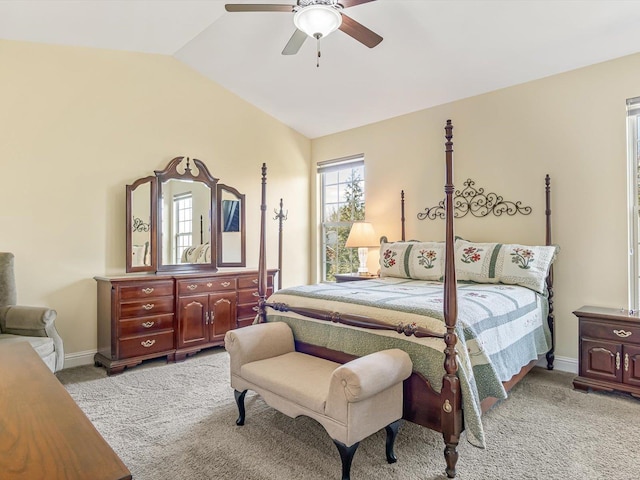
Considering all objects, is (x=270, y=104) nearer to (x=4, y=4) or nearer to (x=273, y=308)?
(x=4, y=4)

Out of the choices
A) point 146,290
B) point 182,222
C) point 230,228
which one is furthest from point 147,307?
point 230,228

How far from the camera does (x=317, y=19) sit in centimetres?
233

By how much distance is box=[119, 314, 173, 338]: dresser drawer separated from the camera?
3.48 metres

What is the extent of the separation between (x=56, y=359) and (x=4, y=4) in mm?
2695

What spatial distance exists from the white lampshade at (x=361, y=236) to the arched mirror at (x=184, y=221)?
53.7 inches

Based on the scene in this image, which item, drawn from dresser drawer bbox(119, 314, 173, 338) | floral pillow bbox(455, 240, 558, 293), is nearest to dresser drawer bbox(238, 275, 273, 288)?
dresser drawer bbox(119, 314, 173, 338)

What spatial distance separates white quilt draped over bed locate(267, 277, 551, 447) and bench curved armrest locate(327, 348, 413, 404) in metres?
0.17

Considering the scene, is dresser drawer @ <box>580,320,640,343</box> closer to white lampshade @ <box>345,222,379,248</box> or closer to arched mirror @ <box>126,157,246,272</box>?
white lampshade @ <box>345,222,379,248</box>

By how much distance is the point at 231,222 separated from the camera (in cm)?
468

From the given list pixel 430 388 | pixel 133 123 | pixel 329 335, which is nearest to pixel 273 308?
pixel 329 335

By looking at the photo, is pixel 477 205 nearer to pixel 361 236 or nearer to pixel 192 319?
pixel 361 236

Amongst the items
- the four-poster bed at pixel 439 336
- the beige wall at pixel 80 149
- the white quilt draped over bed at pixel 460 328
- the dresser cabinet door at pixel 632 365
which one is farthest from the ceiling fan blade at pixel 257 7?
the dresser cabinet door at pixel 632 365

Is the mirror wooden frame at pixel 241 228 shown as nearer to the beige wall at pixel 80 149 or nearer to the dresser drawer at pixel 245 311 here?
the beige wall at pixel 80 149

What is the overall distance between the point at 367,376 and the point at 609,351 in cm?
222
